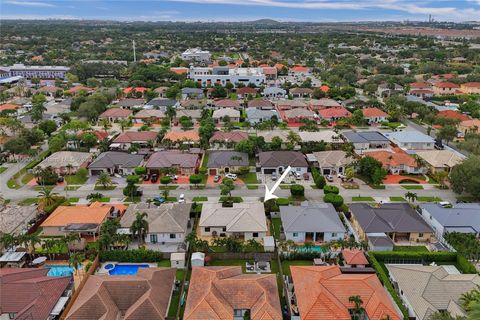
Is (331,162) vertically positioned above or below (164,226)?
above

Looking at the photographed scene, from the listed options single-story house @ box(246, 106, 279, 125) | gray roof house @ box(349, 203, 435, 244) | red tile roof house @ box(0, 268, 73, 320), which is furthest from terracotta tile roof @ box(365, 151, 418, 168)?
red tile roof house @ box(0, 268, 73, 320)

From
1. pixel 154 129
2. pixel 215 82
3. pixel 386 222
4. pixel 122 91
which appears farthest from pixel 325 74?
pixel 386 222

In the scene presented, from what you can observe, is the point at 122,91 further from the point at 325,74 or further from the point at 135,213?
the point at 135,213

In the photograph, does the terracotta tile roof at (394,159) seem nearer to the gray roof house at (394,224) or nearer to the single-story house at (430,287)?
the gray roof house at (394,224)

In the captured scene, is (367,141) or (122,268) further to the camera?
(367,141)

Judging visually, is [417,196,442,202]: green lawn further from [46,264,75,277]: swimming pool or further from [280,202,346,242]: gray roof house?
[46,264,75,277]: swimming pool

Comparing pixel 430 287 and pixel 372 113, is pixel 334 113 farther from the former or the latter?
pixel 430 287

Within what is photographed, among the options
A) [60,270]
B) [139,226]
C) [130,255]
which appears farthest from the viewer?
[139,226]

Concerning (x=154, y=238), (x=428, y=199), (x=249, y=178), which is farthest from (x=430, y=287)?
(x=249, y=178)
